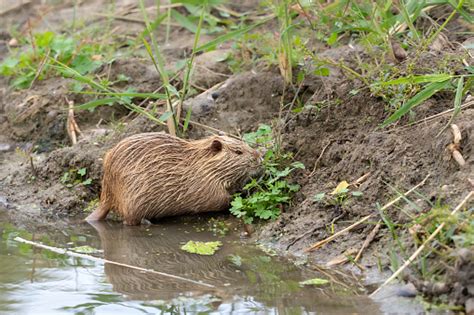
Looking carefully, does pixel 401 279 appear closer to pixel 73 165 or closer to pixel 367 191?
pixel 367 191

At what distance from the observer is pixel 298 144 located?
571 cm

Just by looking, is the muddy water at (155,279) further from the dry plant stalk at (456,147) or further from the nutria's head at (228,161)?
the dry plant stalk at (456,147)

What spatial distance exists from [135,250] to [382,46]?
6.43 ft

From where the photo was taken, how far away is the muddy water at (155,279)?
4.12 m

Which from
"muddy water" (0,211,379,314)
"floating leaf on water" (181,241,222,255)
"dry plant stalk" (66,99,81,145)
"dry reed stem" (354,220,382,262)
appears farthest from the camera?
"dry plant stalk" (66,99,81,145)

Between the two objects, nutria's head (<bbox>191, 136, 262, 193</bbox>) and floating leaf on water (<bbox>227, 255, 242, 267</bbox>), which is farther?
nutria's head (<bbox>191, 136, 262, 193</bbox>)

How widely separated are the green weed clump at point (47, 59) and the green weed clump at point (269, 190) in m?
2.07

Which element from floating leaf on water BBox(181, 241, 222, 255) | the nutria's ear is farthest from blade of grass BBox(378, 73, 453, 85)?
floating leaf on water BBox(181, 241, 222, 255)

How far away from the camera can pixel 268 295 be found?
4262 millimetres

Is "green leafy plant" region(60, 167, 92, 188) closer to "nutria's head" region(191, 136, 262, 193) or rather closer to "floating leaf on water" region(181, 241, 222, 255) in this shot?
"nutria's head" region(191, 136, 262, 193)

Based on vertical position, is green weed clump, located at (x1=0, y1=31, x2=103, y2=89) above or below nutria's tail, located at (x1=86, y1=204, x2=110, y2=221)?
above

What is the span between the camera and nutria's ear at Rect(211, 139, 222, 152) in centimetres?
571

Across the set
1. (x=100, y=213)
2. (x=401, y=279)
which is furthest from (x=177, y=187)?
(x=401, y=279)

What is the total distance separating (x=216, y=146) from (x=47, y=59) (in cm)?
206
